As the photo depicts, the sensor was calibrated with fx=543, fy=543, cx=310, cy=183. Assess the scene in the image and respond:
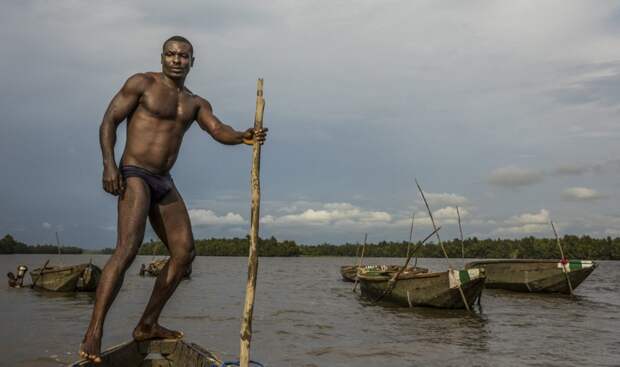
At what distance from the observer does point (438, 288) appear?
17.1 metres

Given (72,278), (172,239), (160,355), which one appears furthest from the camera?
(72,278)

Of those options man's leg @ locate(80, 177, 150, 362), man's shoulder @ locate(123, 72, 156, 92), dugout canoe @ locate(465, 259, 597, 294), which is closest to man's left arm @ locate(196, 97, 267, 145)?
man's shoulder @ locate(123, 72, 156, 92)

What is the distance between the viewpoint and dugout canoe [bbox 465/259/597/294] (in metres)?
22.7

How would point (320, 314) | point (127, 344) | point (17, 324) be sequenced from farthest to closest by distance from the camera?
point (320, 314)
point (17, 324)
point (127, 344)

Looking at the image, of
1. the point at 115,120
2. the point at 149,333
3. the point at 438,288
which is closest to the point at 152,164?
the point at 115,120

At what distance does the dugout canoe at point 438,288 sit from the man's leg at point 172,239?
1317cm

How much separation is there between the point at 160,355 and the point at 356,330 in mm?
10683

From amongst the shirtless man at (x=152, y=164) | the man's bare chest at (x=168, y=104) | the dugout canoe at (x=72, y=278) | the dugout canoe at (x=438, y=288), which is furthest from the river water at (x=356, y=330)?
the man's bare chest at (x=168, y=104)

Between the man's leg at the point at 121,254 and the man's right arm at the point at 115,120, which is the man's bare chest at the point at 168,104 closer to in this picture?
the man's right arm at the point at 115,120

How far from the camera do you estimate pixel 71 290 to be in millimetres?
24250

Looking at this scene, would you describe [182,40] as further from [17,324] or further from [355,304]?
[355,304]

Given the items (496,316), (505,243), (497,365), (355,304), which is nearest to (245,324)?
(497,365)

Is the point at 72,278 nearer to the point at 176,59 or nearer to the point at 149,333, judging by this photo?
the point at 149,333

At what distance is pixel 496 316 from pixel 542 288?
289 inches
